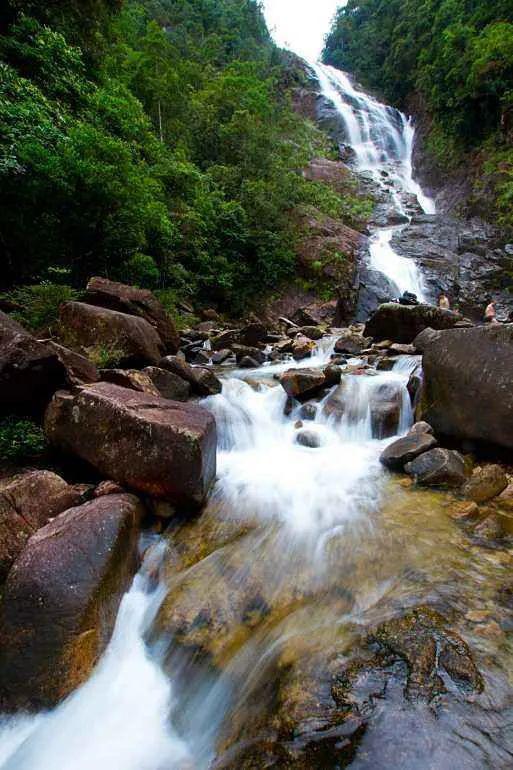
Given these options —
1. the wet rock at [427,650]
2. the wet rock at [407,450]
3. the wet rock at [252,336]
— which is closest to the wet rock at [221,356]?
the wet rock at [252,336]

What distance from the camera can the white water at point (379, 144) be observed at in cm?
2388

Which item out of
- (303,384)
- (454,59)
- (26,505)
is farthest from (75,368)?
(454,59)

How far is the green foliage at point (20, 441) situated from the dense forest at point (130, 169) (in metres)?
3.26

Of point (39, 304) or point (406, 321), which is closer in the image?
point (39, 304)

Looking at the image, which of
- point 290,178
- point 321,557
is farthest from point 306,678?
point 290,178

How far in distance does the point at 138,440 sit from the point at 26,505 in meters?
1.01

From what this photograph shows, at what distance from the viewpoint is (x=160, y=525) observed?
12.0ft

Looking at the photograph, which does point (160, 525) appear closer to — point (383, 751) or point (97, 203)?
point (383, 751)

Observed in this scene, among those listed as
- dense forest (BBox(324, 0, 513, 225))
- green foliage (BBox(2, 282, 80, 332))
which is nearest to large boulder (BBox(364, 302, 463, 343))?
green foliage (BBox(2, 282, 80, 332))

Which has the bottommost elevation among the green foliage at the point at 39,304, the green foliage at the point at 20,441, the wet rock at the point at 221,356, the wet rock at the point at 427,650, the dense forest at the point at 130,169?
the wet rock at the point at 427,650

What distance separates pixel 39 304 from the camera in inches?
272

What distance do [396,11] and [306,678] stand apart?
53.0m

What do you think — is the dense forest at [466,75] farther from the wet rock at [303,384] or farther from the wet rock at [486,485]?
the wet rock at [486,485]

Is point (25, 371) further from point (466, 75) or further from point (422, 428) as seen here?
point (466, 75)
